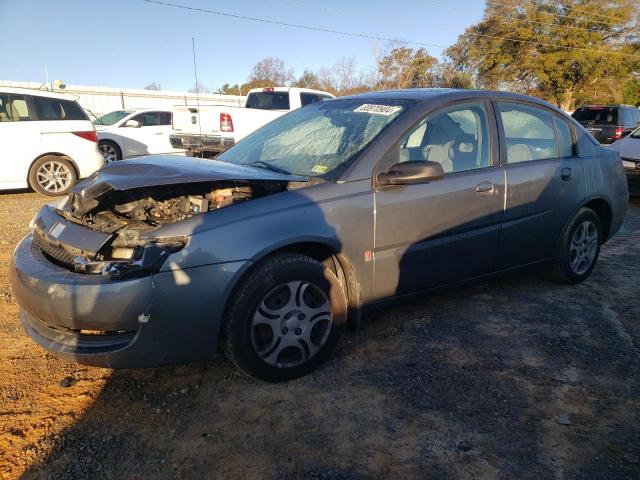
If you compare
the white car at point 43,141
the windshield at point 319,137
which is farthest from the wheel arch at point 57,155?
the windshield at point 319,137

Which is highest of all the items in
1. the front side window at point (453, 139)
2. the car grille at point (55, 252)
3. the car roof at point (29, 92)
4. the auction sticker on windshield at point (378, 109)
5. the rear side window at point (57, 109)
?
the car roof at point (29, 92)

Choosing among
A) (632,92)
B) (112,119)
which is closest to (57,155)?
(112,119)

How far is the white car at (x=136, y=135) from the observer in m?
11.9

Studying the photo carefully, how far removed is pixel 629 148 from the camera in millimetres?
8453

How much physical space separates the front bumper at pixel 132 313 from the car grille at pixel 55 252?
6 centimetres

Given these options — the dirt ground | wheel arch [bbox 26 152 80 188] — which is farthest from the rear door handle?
wheel arch [bbox 26 152 80 188]

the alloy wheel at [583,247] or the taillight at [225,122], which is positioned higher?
the taillight at [225,122]

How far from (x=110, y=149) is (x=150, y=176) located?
10.5 m

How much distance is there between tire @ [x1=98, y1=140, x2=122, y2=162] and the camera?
1175 cm

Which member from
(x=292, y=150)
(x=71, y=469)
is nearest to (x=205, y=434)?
(x=71, y=469)

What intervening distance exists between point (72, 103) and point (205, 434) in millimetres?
8238

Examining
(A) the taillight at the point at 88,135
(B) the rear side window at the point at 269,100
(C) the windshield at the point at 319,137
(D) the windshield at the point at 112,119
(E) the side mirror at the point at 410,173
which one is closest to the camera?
(E) the side mirror at the point at 410,173

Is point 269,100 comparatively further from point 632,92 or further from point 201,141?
point 632,92

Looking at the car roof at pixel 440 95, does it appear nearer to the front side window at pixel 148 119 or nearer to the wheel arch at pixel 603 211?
the wheel arch at pixel 603 211
